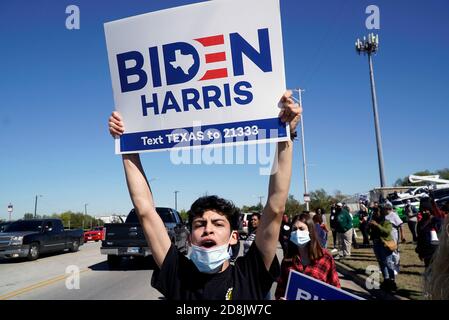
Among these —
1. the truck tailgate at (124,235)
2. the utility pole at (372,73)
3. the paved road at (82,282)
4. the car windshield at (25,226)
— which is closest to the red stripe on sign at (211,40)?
the paved road at (82,282)

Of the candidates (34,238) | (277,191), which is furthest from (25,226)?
(277,191)

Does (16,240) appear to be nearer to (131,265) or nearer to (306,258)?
(131,265)

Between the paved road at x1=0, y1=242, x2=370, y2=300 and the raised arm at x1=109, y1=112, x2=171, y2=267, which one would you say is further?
the paved road at x1=0, y1=242, x2=370, y2=300

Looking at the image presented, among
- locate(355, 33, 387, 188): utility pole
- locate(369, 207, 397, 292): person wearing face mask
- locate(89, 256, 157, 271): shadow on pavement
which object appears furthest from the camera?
locate(355, 33, 387, 188): utility pole

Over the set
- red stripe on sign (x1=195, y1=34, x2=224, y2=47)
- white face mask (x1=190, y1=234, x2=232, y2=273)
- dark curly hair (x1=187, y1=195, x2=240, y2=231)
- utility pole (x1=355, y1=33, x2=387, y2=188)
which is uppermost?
utility pole (x1=355, y1=33, x2=387, y2=188)

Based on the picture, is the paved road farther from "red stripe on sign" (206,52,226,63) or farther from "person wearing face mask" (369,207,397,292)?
"red stripe on sign" (206,52,226,63)

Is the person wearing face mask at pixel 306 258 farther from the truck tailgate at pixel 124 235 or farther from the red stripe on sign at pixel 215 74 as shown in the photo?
the truck tailgate at pixel 124 235

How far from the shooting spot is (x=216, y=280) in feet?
7.22

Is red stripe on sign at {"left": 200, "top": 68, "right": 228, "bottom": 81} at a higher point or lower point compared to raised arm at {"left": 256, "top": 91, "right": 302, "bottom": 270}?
higher

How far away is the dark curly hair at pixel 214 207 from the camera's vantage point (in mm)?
2378

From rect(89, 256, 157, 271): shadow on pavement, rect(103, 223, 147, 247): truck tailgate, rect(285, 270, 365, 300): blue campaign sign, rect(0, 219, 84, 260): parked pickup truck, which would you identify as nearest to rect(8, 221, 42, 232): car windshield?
rect(0, 219, 84, 260): parked pickup truck

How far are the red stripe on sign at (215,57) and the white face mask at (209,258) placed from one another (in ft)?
4.24

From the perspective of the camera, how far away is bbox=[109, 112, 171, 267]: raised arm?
2.37 m

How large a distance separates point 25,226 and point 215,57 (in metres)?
17.2
